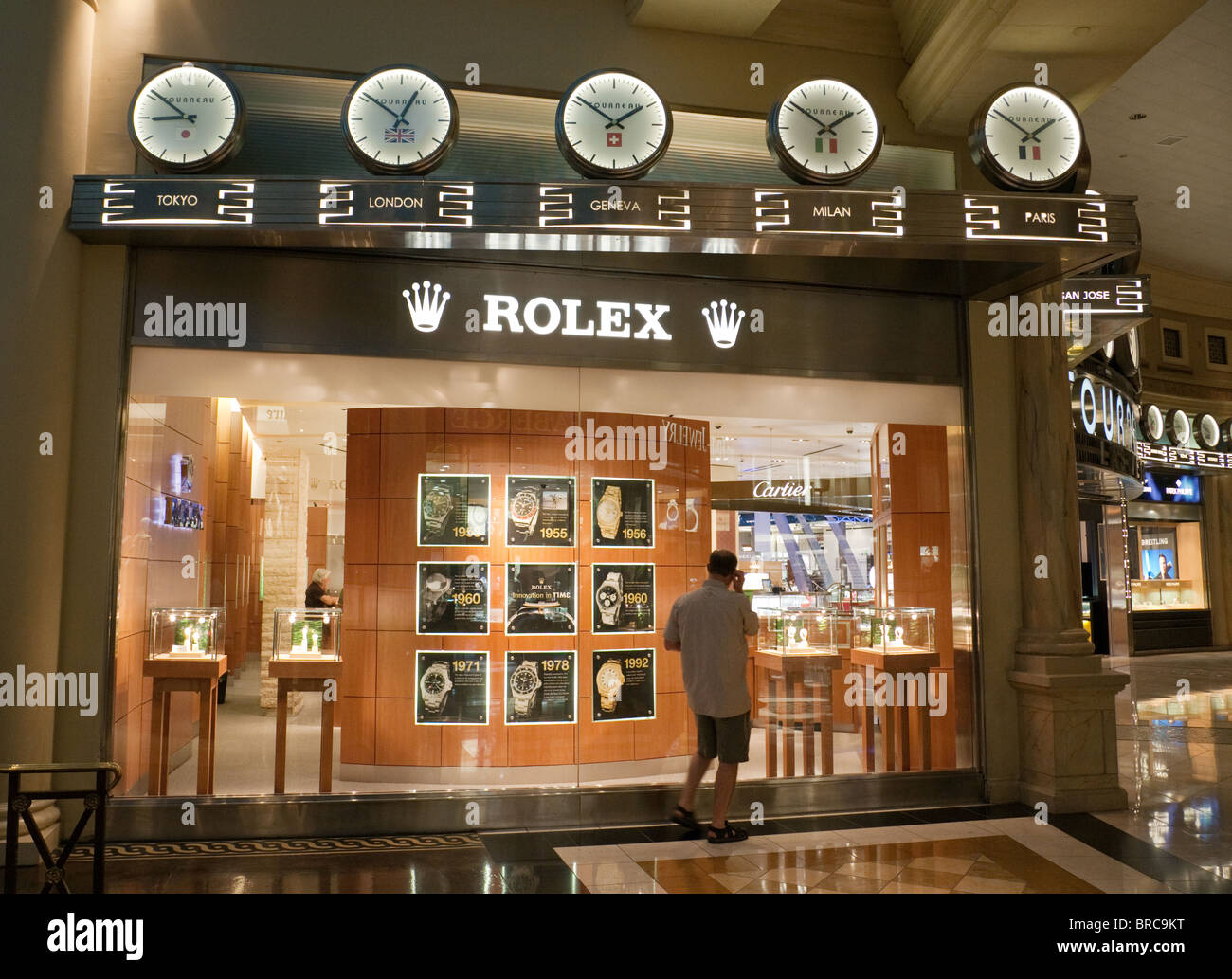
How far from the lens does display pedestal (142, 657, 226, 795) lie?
5383mm

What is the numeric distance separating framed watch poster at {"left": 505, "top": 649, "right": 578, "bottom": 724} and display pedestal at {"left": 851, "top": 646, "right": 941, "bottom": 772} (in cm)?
196

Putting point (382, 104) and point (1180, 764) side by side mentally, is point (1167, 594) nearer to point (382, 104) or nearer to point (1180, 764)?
point (1180, 764)

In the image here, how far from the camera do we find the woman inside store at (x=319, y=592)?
5762mm

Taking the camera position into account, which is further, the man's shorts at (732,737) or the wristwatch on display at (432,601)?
the wristwatch on display at (432,601)

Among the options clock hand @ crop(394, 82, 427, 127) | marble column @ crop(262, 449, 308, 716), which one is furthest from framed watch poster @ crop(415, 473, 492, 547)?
clock hand @ crop(394, 82, 427, 127)

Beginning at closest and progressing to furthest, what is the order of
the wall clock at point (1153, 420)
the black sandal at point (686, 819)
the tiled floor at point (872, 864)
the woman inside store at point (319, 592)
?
the tiled floor at point (872, 864), the black sandal at point (686, 819), the woman inside store at point (319, 592), the wall clock at point (1153, 420)

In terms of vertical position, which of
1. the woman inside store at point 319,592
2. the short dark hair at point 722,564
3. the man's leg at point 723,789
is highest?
the short dark hair at point 722,564

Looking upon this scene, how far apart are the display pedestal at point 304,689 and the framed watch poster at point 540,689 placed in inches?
41.6

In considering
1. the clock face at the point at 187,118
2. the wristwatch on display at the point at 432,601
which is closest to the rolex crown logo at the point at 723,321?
the wristwatch on display at the point at 432,601

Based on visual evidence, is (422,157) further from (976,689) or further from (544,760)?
(976,689)

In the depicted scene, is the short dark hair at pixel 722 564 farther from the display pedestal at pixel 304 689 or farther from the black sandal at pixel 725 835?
the display pedestal at pixel 304 689

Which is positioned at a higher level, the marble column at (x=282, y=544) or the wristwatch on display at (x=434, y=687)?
the marble column at (x=282, y=544)

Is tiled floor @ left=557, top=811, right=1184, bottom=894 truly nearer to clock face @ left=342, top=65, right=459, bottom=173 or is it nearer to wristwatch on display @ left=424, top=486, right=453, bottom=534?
wristwatch on display @ left=424, top=486, right=453, bottom=534

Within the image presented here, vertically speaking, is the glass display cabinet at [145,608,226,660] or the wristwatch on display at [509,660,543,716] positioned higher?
the glass display cabinet at [145,608,226,660]
